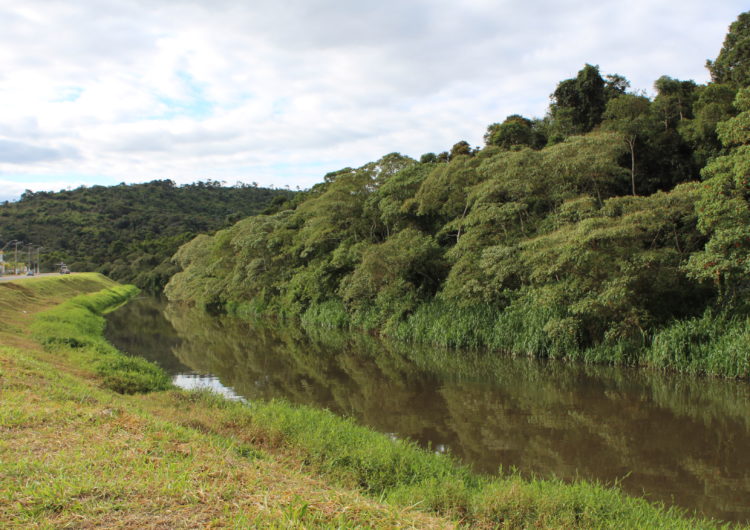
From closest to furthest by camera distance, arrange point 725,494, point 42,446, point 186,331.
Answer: point 42,446
point 725,494
point 186,331

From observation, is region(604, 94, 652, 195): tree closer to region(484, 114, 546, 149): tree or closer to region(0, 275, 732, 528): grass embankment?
region(484, 114, 546, 149): tree

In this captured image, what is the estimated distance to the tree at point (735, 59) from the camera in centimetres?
2394

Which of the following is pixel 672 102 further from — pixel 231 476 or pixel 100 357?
pixel 100 357

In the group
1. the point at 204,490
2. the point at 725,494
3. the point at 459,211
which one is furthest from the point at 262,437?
the point at 459,211

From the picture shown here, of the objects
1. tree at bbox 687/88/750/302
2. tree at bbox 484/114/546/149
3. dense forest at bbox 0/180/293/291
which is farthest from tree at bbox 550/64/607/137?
dense forest at bbox 0/180/293/291

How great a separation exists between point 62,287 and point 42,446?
44816 mm

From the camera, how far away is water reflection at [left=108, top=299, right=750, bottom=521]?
8.56 metres

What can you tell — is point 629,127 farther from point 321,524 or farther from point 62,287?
point 62,287

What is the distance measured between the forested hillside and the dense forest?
29.8 meters

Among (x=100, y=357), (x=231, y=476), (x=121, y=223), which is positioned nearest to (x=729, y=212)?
(x=231, y=476)

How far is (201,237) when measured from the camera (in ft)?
179

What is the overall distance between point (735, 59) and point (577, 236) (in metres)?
20.1

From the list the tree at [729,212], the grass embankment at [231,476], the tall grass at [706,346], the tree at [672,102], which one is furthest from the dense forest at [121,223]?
the grass embankment at [231,476]

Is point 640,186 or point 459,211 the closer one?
point 640,186
